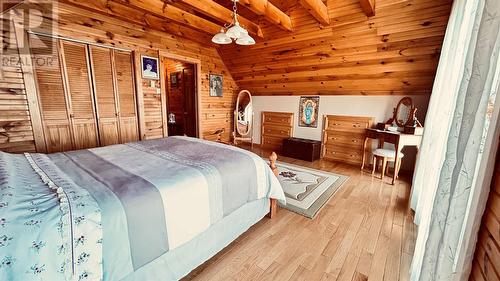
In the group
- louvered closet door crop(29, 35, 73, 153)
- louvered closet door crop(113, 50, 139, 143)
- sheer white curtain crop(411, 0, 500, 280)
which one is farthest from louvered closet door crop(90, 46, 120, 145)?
sheer white curtain crop(411, 0, 500, 280)

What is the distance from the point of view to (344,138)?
13.4 ft

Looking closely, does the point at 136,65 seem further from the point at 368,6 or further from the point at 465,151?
the point at 465,151

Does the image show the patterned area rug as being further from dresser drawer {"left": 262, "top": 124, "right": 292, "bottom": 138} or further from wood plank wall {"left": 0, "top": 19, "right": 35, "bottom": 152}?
wood plank wall {"left": 0, "top": 19, "right": 35, "bottom": 152}

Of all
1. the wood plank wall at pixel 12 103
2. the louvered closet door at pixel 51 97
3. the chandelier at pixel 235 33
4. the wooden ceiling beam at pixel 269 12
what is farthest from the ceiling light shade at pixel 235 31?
the wood plank wall at pixel 12 103

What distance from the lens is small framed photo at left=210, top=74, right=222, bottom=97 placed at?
4698 millimetres

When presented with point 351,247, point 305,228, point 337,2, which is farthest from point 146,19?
point 351,247

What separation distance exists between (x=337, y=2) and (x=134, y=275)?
3.45 meters

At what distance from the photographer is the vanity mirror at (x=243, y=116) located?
503 centimetres

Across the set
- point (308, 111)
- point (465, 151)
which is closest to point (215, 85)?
point (308, 111)

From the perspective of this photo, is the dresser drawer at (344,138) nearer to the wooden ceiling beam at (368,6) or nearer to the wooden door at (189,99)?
the wooden ceiling beam at (368,6)

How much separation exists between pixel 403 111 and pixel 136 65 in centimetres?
447

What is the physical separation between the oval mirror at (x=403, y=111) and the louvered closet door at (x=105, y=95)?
15.1 ft

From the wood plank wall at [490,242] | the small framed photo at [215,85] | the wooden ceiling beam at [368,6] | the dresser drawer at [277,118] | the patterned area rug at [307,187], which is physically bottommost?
the patterned area rug at [307,187]

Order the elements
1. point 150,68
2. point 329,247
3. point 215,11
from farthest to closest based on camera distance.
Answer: point 150,68 → point 215,11 → point 329,247
